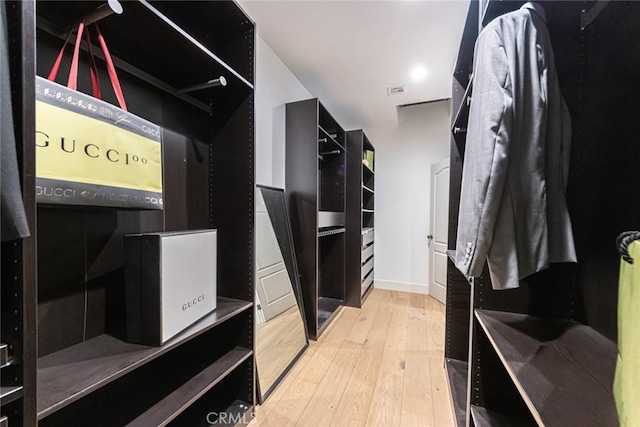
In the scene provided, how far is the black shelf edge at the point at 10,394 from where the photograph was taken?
1.63 feet

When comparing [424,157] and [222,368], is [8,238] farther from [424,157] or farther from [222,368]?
[424,157]

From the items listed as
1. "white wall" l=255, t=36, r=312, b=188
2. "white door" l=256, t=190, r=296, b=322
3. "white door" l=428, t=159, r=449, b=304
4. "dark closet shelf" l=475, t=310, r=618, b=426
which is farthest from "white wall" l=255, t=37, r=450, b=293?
"dark closet shelf" l=475, t=310, r=618, b=426

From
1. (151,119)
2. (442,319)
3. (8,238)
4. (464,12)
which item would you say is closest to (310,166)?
(151,119)

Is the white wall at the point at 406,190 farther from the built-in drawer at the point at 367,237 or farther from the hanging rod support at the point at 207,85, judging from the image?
the hanging rod support at the point at 207,85

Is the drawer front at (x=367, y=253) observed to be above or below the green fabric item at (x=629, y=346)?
below

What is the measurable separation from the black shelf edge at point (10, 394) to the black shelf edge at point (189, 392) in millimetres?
528

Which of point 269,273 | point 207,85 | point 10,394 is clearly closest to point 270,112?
point 207,85

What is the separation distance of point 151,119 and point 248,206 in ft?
1.88

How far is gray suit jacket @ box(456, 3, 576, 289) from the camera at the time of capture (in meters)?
0.75

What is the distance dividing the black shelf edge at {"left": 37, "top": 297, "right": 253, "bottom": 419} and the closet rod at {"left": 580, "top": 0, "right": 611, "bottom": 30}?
1.82 metres

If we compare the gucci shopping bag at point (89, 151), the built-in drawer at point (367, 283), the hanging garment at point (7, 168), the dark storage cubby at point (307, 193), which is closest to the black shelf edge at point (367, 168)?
the dark storage cubby at point (307, 193)

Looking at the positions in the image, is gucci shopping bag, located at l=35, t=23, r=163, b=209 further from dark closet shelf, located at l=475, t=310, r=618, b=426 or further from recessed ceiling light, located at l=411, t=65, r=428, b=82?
recessed ceiling light, located at l=411, t=65, r=428, b=82

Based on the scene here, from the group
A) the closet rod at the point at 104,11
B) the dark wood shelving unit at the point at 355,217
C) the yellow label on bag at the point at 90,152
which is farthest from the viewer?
the dark wood shelving unit at the point at 355,217

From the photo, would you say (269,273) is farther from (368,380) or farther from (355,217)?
(355,217)
